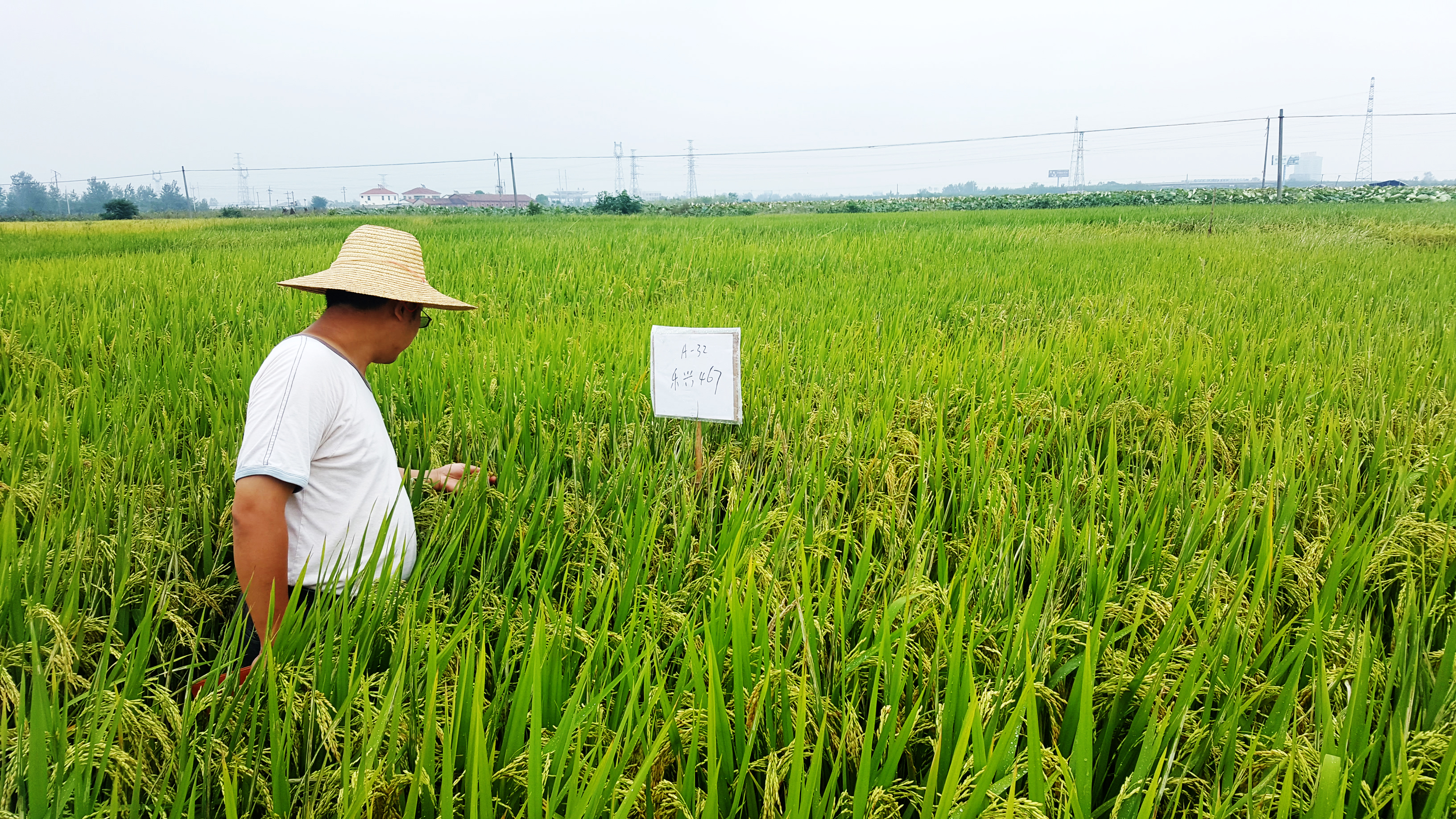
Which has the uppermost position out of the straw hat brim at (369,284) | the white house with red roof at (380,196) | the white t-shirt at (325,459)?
the white house with red roof at (380,196)

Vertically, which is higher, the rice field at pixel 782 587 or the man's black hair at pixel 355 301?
the man's black hair at pixel 355 301

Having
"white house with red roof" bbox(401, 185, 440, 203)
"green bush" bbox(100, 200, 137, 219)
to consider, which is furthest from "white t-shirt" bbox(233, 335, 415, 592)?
"white house with red roof" bbox(401, 185, 440, 203)

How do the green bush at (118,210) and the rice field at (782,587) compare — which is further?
the green bush at (118,210)

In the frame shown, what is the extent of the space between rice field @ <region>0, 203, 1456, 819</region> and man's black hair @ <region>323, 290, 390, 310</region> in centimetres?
43

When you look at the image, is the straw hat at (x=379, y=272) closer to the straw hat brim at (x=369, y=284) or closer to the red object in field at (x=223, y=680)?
the straw hat brim at (x=369, y=284)

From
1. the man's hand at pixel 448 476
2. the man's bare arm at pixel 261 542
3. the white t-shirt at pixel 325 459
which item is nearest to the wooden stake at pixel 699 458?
the man's hand at pixel 448 476

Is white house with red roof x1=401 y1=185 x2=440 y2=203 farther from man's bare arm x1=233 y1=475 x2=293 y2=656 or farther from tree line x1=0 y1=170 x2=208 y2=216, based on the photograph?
man's bare arm x1=233 y1=475 x2=293 y2=656

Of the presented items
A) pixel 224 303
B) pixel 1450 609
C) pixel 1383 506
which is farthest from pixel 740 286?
pixel 1450 609

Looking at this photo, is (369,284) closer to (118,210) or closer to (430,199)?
(118,210)

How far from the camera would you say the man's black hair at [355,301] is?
1665 millimetres

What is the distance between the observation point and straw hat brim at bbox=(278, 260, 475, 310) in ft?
5.17

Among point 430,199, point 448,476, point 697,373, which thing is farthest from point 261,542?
point 430,199

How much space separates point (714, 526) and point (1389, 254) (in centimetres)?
900

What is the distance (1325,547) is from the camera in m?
1.71
